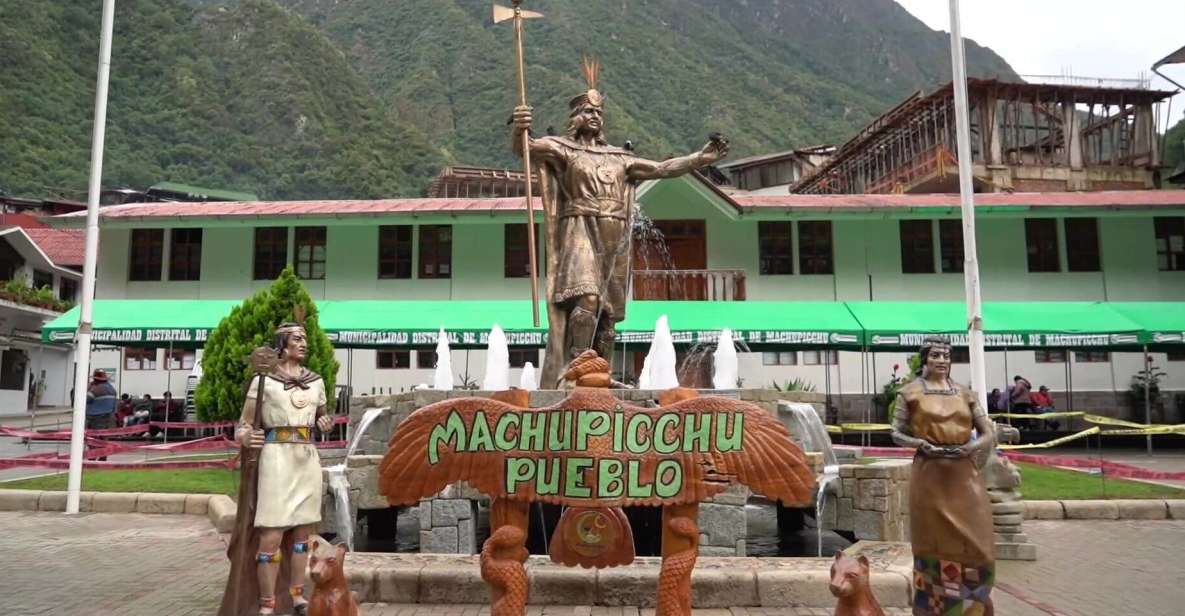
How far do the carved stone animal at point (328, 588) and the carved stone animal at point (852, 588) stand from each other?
2343 mm

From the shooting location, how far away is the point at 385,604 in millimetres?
5379

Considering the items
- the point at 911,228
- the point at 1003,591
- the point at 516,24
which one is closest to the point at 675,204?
the point at 911,228

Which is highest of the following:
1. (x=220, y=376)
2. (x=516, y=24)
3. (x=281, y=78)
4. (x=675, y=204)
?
(x=281, y=78)

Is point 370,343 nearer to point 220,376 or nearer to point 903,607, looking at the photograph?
point 220,376

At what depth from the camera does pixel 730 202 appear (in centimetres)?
2059

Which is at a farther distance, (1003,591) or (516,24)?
(516,24)

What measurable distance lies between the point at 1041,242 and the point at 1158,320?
16.0 ft

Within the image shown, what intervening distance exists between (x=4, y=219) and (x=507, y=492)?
151 feet

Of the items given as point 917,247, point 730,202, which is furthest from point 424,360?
point 917,247

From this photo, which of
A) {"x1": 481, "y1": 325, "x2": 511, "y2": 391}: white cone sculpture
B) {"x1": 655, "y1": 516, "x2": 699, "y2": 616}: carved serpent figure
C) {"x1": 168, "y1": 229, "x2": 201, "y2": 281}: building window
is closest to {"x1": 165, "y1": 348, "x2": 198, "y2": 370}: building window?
{"x1": 168, "y1": 229, "x2": 201, "y2": 281}: building window

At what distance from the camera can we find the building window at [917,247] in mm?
21812

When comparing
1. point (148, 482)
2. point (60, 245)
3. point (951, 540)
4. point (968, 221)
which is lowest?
point (148, 482)

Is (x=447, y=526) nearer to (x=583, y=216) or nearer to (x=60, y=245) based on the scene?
(x=583, y=216)

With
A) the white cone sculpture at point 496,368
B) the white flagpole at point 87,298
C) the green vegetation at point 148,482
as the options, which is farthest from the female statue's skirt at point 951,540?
the white flagpole at point 87,298
